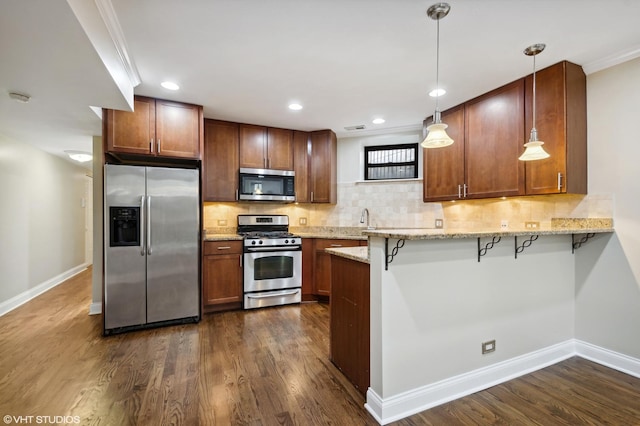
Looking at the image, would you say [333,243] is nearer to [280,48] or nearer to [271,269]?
[271,269]

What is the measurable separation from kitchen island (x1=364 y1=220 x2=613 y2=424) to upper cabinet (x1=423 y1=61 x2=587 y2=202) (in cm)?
53

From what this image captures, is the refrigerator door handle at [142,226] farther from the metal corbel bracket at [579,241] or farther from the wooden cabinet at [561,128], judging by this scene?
the metal corbel bracket at [579,241]

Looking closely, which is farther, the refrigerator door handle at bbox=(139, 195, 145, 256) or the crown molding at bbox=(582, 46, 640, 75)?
the refrigerator door handle at bbox=(139, 195, 145, 256)

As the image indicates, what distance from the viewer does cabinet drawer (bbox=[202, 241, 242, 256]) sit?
11.8 feet

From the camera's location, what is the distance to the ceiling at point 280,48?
1737mm

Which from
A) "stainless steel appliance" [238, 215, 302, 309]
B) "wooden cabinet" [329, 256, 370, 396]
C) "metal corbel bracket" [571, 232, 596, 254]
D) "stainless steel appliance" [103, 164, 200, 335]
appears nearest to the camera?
"wooden cabinet" [329, 256, 370, 396]

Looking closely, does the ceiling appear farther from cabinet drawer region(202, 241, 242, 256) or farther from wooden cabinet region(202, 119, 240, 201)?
cabinet drawer region(202, 241, 242, 256)

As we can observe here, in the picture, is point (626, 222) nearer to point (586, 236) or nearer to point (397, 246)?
point (586, 236)

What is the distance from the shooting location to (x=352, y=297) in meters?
2.08

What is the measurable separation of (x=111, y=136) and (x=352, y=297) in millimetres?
2920

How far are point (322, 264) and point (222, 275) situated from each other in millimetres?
1347

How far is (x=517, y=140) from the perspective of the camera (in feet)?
8.92

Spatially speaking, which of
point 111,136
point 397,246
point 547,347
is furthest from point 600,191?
point 111,136

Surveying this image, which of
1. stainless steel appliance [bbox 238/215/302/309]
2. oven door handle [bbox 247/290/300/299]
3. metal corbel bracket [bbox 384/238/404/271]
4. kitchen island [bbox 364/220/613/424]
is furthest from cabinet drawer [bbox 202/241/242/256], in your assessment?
metal corbel bracket [bbox 384/238/404/271]
